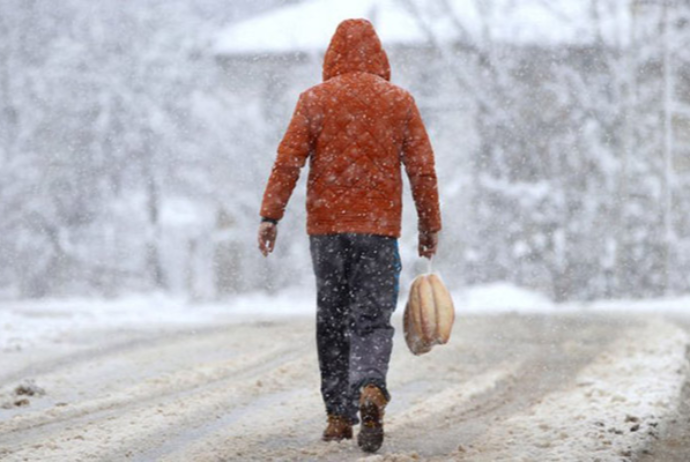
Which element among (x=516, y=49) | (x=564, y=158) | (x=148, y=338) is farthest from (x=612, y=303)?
(x=148, y=338)

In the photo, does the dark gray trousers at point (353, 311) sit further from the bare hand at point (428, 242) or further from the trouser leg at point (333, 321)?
the bare hand at point (428, 242)

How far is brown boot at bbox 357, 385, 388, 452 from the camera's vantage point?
5043 millimetres

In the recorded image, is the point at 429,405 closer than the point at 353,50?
No

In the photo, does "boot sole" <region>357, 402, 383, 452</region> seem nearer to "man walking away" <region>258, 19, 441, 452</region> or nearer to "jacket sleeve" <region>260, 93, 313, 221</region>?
"man walking away" <region>258, 19, 441, 452</region>

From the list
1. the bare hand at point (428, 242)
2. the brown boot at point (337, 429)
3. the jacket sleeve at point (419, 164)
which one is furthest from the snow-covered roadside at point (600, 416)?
the jacket sleeve at point (419, 164)

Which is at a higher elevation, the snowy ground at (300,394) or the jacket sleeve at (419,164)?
the jacket sleeve at (419,164)

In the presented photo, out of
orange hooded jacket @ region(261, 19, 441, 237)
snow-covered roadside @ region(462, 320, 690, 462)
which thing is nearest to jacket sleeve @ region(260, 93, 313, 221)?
orange hooded jacket @ region(261, 19, 441, 237)

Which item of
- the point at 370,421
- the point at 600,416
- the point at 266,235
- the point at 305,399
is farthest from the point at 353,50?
the point at 305,399

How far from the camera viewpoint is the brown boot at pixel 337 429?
5.33m

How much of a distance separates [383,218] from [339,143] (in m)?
0.39

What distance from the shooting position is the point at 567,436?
17.8 feet

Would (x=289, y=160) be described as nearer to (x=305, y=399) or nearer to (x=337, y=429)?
(x=337, y=429)

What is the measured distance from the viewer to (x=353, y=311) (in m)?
5.34

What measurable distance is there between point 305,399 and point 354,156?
2.25 m
